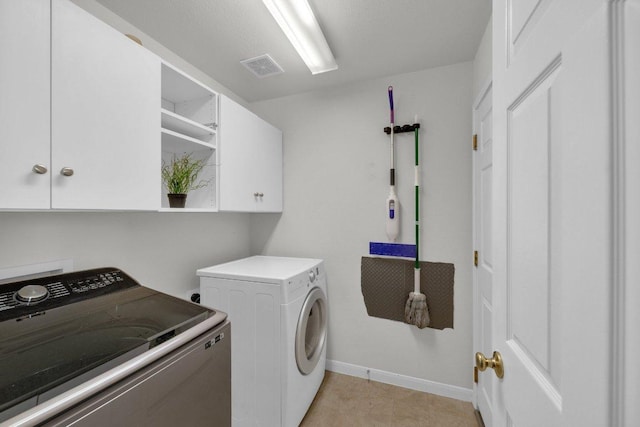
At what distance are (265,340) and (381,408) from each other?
1.03 m

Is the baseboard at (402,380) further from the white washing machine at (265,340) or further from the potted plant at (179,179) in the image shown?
the potted plant at (179,179)

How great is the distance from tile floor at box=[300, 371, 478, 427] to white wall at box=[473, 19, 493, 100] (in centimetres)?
215

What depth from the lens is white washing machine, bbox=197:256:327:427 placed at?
1.45m

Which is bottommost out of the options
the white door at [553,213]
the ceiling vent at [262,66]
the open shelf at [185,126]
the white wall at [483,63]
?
the white door at [553,213]

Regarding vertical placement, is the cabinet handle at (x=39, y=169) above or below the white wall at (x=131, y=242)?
above

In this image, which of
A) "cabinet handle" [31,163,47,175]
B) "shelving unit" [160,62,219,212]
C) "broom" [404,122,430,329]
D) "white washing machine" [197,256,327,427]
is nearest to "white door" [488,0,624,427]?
"white washing machine" [197,256,327,427]

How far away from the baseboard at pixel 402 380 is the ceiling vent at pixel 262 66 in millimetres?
2468

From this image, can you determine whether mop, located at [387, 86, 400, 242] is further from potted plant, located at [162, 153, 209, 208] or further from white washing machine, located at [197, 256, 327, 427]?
potted plant, located at [162, 153, 209, 208]

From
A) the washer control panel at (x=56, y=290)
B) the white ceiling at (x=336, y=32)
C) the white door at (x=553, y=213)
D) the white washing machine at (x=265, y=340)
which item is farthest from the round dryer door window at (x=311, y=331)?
the white ceiling at (x=336, y=32)

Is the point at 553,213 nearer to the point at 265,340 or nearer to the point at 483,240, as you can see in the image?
the point at 483,240

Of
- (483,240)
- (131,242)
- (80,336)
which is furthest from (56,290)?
(483,240)

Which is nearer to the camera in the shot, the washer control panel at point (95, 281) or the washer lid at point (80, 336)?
the washer lid at point (80, 336)

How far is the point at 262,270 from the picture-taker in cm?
171

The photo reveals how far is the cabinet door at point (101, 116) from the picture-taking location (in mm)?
866
